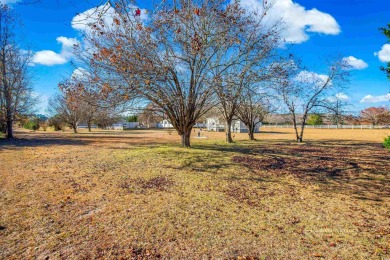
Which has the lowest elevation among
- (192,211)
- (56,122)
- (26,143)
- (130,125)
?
(192,211)

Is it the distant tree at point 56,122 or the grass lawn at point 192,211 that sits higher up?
the distant tree at point 56,122

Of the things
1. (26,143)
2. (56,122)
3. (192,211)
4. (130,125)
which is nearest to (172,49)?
(192,211)

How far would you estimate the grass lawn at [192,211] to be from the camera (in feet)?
11.1

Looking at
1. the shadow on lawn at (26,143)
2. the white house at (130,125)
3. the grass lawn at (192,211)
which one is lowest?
the grass lawn at (192,211)

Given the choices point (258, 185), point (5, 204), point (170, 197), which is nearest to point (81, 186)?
point (5, 204)

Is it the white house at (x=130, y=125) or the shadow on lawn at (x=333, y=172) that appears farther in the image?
the white house at (x=130, y=125)

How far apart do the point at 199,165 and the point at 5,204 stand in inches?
221

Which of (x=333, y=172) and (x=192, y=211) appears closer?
(x=192, y=211)

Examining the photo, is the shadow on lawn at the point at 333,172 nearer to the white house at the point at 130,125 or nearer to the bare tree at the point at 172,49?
the bare tree at the point at 172,49

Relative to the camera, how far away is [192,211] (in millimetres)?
4793

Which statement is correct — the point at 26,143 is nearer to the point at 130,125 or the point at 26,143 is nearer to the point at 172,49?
the point at 172,49

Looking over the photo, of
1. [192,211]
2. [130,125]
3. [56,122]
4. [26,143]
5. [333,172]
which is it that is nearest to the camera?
[192,211]

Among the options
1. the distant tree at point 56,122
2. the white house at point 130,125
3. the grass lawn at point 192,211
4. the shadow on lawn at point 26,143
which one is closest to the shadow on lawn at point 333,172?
the grass lawn at point 192,211

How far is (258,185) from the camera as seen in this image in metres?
6.88
